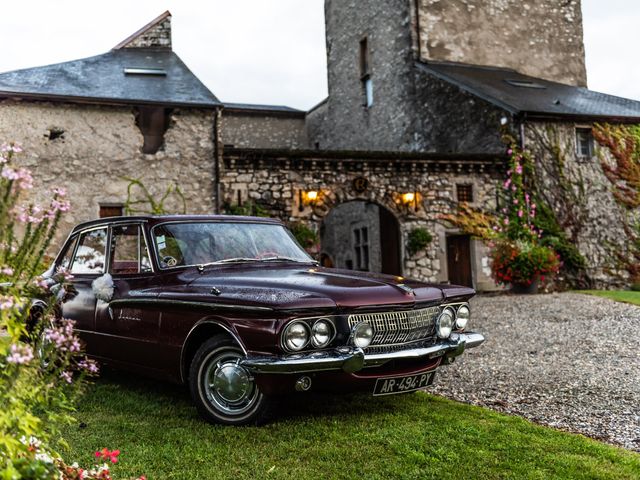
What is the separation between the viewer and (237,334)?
374 cm

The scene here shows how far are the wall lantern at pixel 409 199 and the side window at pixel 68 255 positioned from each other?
1002 cm

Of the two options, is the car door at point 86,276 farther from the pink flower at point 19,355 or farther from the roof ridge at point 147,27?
the roof ridge at point 147,27

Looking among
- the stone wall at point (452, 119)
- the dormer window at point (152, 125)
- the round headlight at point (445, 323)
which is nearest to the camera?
the round headlight at point (445, 323)

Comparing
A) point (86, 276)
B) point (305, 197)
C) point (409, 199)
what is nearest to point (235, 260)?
point (86, 276)

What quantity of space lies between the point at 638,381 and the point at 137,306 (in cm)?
437

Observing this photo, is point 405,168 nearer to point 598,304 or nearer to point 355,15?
point 598,304

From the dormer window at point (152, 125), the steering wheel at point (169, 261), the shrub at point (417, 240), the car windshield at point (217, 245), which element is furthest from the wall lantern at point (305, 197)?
the steering wheel at point (169, 261)

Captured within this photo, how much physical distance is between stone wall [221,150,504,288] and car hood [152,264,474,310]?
30.3 feet

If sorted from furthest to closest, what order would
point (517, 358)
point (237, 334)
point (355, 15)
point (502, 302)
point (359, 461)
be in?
point (355, 15) < point (502, 302) < point (517, 358) < point (237, 334) < point (359, 461)

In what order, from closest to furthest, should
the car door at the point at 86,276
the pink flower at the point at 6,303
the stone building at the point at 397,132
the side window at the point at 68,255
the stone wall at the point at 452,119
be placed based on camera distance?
1. the pink flower at the point at 6,303
2. the car door at the point at 86,276
3. the side window at the point at 68,255
4. the stone building at the point at 397,132
5. the stone wall at the point at 452,119

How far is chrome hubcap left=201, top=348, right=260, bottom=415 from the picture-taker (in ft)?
12.5

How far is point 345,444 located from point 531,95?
15231mm

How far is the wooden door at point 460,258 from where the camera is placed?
1555cm

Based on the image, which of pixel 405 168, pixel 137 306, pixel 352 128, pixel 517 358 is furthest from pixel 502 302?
pixel 352 128
